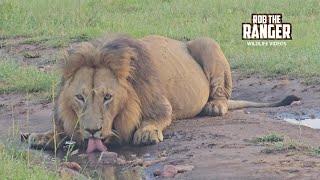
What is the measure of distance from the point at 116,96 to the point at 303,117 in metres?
2.10

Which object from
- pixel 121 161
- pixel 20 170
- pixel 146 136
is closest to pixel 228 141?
pixel 146 136

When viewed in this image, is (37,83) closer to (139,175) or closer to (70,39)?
(70,39)

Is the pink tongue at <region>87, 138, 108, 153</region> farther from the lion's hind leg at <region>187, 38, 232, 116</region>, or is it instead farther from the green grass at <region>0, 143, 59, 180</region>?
the lion's hind leg at <region>187, 38, 232, 116</region>

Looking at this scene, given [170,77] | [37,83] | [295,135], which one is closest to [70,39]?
[37,83]

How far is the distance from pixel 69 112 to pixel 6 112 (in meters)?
2.02

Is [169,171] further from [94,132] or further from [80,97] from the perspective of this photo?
[80,97]

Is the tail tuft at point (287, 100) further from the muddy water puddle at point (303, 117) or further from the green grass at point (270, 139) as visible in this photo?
the green grass at point (270, 139)

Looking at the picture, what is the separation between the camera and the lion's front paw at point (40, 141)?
295 inches

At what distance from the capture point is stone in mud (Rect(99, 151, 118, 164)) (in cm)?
701

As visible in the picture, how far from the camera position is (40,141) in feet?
24.7

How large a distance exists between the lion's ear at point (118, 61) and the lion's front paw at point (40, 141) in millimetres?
750

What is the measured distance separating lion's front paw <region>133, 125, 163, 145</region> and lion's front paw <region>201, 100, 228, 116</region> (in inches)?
51.8

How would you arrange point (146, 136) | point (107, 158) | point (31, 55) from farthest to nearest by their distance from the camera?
1. point (31, 55)
2. point (146, 136)
3. point (107, 158)

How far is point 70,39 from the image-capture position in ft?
44.5
